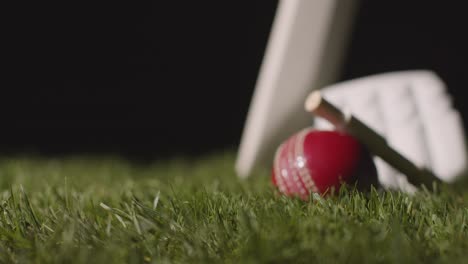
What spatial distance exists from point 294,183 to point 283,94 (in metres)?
0.85

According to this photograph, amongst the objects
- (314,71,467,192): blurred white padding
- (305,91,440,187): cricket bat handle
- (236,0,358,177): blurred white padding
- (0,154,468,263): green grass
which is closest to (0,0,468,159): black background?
(236,0,358,177): blurred white padding

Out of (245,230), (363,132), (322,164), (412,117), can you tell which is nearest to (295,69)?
(412,117)

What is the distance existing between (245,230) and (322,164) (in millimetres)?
397

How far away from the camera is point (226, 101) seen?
4.29m

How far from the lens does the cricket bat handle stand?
154cm

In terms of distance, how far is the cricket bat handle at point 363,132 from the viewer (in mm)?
1540

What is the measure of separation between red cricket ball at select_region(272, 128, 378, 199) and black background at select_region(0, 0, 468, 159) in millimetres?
2426

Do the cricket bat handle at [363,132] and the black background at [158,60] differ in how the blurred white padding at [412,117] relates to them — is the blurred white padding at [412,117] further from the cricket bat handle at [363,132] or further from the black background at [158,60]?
the black background at [158,60]

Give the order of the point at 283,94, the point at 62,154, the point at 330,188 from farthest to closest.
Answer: the point at 62,154 < the point at 283,94 < the point at 330,188

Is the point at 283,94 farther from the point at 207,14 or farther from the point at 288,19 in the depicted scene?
the point at 207,14

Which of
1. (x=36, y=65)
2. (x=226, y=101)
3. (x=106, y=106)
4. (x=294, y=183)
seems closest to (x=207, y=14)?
(x=226, y=101)

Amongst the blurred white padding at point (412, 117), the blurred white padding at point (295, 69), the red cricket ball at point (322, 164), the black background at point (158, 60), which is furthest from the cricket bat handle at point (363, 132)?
the black background at point (158, 60)

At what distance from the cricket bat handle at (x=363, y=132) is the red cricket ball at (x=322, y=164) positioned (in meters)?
0.04

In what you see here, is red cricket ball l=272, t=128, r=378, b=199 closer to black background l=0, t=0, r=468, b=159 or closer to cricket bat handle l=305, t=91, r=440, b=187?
cricket bat handle l=305, t=91, r=440, b=187
